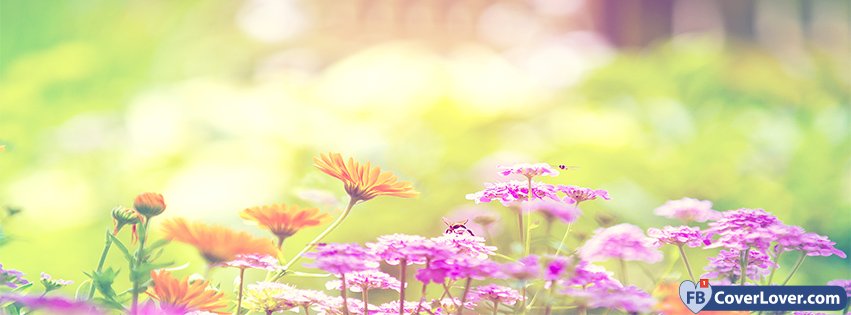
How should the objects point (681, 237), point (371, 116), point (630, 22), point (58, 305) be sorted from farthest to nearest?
point (630, 22) < point (371, 116) < point (681, 237) < point (58, 305)

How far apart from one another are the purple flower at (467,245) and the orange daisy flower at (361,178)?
0.03 meters

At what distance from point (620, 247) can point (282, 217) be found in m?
0.15

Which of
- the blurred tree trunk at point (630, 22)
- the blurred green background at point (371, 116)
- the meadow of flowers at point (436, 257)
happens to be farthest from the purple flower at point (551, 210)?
the blurred tree trunk at point (630, 22)

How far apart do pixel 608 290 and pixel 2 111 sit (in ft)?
3.15

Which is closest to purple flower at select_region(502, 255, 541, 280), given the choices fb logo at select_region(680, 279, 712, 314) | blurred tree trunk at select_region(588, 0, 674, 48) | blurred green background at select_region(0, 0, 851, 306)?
fb logo at select_region(680, 279, 712, 314)

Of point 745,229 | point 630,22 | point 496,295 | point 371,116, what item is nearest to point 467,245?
point 496,295

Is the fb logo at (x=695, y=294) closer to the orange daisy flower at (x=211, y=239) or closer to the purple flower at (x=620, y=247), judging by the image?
the purple flower at (x=620, y=247)

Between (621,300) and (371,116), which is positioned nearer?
(621,300)

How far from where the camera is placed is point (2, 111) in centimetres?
112

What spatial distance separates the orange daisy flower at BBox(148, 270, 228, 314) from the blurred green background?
1.53ft

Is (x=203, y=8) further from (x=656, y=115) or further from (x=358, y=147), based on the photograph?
(x=656, y=115)

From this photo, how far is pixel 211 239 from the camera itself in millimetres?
398

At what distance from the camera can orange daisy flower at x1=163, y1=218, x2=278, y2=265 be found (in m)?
0.40

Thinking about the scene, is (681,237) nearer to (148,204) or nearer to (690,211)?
(690,211)
